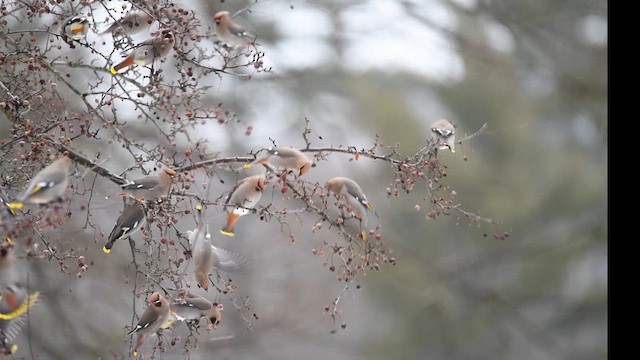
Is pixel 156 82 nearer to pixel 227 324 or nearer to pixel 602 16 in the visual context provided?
pixel 227 324

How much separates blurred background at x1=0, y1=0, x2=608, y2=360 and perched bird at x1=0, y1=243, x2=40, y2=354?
252cm

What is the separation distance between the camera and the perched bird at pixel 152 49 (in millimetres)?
1678

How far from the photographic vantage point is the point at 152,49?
171 cm

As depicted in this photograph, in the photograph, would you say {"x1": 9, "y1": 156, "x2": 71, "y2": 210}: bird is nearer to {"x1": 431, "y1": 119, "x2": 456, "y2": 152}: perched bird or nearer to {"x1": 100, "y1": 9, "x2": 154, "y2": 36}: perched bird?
{"x1": 100, "y1": 9, "x2": 154, "y2": 36}: perched bird

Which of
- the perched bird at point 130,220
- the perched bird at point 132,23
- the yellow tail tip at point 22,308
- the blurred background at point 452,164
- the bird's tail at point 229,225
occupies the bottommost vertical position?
the blurred background at point 452,164

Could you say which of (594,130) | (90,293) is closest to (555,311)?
(594,130)

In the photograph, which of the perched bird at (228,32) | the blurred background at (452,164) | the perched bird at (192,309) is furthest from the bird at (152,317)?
Result: the blurred background at (452,164)

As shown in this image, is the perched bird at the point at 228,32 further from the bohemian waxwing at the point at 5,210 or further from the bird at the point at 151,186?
the bohemian waxwing at the point at 5,210

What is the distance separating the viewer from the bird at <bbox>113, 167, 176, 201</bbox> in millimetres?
1536

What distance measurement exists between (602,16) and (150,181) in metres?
3.34

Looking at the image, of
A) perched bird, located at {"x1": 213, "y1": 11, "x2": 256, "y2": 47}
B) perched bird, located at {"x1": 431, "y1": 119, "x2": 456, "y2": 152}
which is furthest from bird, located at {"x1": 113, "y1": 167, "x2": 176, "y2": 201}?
perched bird, located at {"x1": 431, "y1": 119, "x2": 456, "y2": 152}

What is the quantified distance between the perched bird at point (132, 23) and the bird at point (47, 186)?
1.13ft

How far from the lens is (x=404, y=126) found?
4.29m

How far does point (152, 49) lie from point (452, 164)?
9.19ft
